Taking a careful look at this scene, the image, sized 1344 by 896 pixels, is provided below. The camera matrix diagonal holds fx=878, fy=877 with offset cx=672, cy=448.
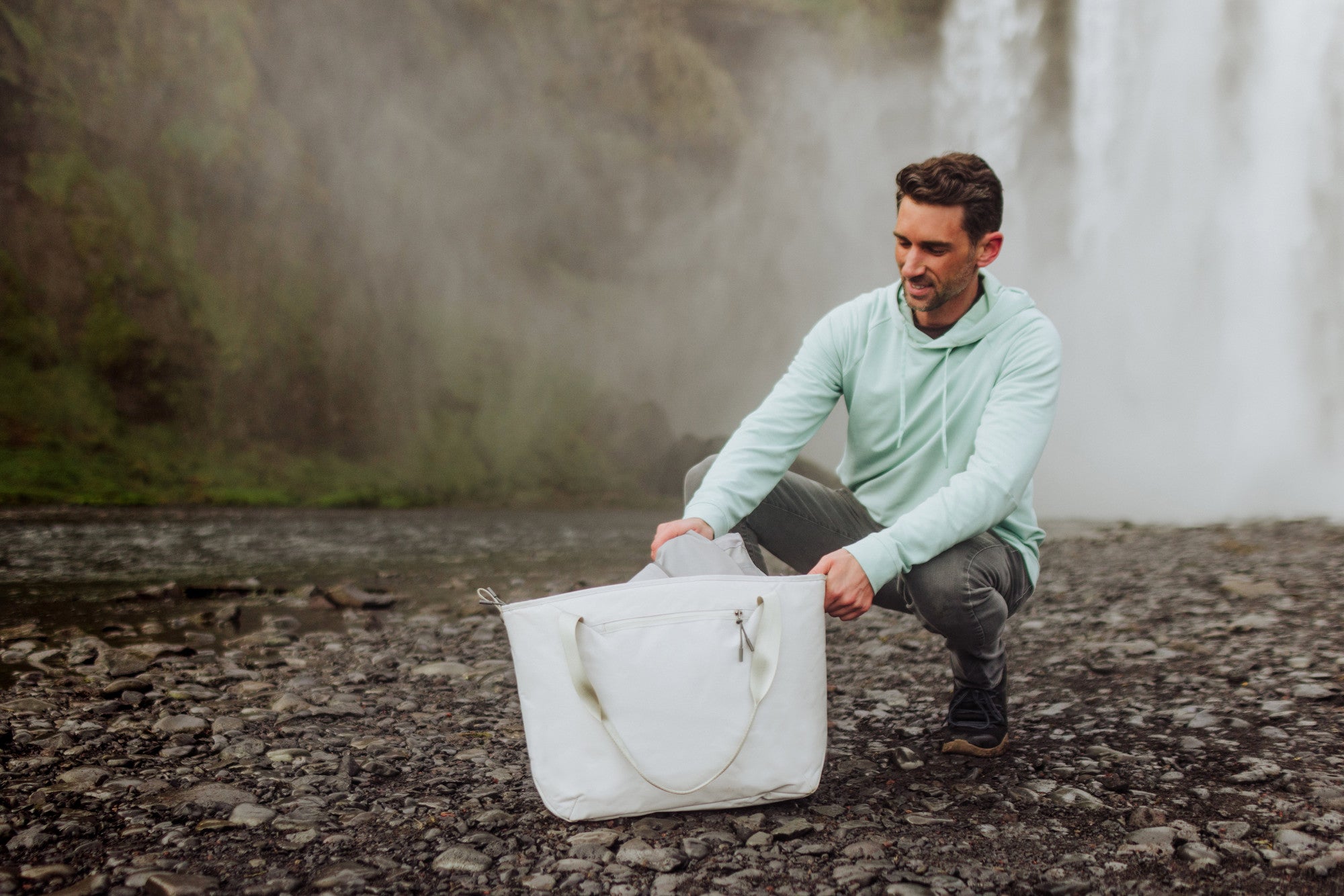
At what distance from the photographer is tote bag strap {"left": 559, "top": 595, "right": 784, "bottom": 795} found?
2359 millimetres

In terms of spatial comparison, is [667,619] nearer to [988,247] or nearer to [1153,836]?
[1153,836]

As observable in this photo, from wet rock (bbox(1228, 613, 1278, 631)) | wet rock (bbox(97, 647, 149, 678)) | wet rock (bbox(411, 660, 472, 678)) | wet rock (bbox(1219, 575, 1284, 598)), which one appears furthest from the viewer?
wet rock (bbox(1219, 575, 1284, 598))

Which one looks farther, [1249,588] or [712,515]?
[1249,588]

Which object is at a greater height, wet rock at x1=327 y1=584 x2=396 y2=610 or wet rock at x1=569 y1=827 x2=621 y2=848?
wet rock at x1=569 y1=827 x2=621 y2=848

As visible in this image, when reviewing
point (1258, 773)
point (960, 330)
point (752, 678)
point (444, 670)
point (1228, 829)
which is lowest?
point (444, 670)

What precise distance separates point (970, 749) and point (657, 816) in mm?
1343

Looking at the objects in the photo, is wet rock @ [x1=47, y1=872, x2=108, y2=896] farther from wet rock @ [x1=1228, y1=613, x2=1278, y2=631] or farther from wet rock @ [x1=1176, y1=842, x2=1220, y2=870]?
wet rock @ [x1=1228, y1=613, x2=1278, y2=631]

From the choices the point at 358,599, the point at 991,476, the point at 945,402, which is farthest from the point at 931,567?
the point at 358,599

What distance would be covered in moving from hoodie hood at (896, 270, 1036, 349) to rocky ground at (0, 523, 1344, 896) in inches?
61.7

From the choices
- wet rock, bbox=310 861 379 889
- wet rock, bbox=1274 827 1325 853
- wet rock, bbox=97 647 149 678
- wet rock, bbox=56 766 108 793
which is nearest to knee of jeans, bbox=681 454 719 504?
wet rock, bbox=310 861 379 889

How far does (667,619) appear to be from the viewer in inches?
94.3

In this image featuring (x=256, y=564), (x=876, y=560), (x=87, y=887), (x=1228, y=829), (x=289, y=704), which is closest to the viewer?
(x=87, y=887)

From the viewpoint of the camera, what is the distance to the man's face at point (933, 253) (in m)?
3.11

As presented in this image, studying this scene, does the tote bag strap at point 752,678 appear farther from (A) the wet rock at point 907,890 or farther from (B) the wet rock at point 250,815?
(B) the wet rock at point 250,815
